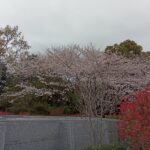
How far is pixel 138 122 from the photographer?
12.4 metres

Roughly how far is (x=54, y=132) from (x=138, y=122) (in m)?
2.90

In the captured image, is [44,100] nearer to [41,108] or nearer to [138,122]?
[41,108]

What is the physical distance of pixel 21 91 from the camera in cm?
2162

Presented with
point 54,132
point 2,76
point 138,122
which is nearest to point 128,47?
point 2,76

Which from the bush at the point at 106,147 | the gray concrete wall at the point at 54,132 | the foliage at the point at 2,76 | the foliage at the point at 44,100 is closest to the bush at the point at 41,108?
the foliage at the point at 44,100

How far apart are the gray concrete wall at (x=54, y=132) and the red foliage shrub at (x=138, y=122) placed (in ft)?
7.14

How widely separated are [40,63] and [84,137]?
28.4ft

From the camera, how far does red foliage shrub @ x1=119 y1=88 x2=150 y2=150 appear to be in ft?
40.1

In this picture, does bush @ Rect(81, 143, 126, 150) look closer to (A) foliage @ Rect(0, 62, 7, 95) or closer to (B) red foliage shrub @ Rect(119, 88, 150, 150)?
(B) red foliage shrub @ Rect(119, 88, 150, 150)

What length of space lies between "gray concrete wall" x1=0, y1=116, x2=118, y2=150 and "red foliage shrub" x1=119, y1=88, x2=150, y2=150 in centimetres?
218

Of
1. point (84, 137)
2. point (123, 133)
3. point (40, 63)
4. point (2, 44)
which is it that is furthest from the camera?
point (2, 44)

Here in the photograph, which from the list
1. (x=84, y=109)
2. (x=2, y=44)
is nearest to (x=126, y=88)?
(x=84, y=109)

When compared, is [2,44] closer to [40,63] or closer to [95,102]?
[40,63]

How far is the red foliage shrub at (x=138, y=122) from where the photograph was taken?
40.1ft
